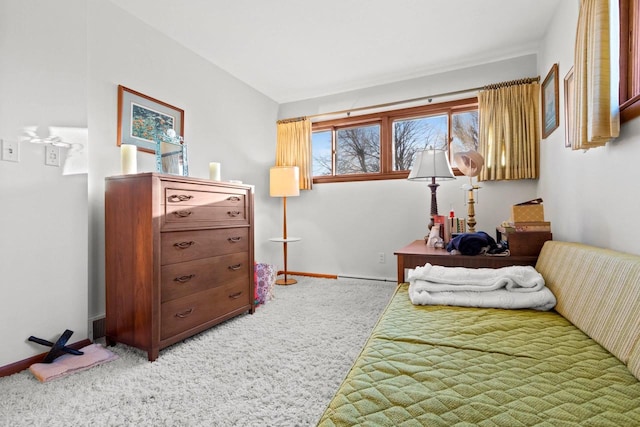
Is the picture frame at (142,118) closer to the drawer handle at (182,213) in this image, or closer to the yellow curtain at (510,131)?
the drawer handle at (182,213)

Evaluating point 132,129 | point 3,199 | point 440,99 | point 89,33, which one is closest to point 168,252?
point 3,199

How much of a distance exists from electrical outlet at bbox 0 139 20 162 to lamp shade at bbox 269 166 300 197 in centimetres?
229

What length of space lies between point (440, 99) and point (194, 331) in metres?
3.25

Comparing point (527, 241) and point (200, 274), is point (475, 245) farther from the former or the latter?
point (200, 274)

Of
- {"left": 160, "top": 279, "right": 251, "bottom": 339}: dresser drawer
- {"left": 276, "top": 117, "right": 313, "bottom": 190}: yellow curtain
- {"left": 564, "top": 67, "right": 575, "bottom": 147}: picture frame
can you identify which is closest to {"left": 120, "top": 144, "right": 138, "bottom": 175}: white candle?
{"left": 160, "top": 279, "right": 251, "bottom": 339}: dresser drawer

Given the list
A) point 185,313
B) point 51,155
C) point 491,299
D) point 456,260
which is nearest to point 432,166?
point 456,260

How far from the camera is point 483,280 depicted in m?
1.48

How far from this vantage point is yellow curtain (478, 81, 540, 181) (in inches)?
113

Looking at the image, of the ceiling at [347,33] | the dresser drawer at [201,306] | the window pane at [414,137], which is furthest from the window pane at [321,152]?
the dresser drawer at [201,306]

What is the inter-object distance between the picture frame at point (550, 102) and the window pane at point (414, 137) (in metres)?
0.93

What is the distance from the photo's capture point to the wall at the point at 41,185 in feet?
5.26

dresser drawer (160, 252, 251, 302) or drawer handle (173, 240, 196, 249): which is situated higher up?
drawer handle (173, 240, 196, 249)

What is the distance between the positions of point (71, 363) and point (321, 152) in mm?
3209

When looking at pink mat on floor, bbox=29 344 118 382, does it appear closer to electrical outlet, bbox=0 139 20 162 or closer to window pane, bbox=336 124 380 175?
electrical outlet, bbox=0 139 20 162
